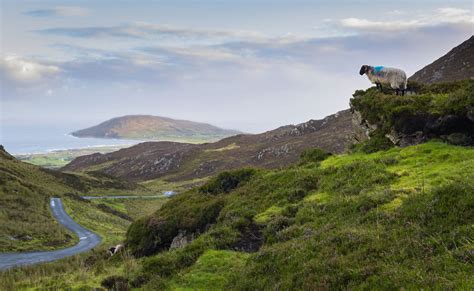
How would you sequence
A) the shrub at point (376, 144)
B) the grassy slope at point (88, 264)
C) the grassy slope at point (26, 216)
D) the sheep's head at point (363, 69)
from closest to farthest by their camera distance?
the grassy slope at point (88, 264), the shrub at point (376, 144), the sheep's head at point (363, 69), the grassy slope at point (26, 216)

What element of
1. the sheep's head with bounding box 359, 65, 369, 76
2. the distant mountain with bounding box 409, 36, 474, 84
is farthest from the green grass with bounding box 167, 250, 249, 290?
the distant mountain with bounding box 409, 36, 474, 84

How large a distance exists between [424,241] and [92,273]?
1524 cm

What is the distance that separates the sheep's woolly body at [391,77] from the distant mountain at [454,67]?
266 ft

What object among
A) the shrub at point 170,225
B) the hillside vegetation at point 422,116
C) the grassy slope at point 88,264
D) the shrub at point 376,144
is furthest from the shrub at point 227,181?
the hillside vegetation at point 422,116

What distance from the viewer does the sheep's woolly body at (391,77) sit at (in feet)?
92.9

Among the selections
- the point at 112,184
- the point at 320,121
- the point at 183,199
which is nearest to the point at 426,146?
the point at 183,199

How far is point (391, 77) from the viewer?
28578 mm

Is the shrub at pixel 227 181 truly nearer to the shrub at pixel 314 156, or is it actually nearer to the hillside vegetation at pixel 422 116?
the shrub at pixel 314 156

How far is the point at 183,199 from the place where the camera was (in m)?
31.0

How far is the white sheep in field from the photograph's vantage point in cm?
2834

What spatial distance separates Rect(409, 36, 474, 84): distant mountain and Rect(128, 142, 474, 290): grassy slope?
305 ft

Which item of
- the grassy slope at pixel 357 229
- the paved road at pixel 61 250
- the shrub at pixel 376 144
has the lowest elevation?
the paved road at pixel 61 250

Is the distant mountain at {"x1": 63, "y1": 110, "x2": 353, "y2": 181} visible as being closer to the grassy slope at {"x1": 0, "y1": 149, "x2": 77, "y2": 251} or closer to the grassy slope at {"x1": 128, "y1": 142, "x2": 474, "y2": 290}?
the grassy slope at {"x1": 0, "y1": 149, "x2": 77, "y2": 251}

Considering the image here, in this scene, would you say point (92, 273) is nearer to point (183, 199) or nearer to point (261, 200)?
point (261, 200)
